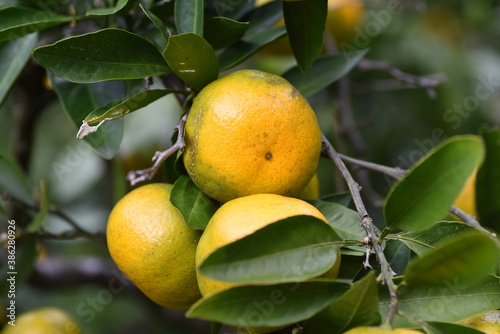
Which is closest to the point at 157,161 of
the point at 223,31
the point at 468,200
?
the point at 223,31

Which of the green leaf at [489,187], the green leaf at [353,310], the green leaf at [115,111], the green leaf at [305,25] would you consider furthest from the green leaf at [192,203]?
the green leaf at [489,187]

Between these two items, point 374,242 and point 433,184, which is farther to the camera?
point 374,242

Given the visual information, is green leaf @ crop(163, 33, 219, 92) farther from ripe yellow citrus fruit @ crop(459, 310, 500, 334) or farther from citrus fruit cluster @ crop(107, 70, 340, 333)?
ripe yellow citrus fruit @ crop(459, 310, 500, 334)

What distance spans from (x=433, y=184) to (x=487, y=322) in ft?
1.01

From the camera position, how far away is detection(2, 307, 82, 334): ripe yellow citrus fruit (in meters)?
1.44

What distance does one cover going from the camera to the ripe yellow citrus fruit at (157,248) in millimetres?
967

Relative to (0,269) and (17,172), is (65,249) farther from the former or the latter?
(17,172)

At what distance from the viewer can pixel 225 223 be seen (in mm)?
839

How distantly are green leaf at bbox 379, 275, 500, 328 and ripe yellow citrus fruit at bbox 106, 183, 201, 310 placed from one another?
13.2 inches

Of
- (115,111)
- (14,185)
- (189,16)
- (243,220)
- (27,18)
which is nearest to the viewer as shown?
(243,220)

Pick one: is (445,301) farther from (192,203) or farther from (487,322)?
(192,203)

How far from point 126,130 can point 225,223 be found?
140 cm

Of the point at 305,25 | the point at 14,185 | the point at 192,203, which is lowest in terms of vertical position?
the point at 14,185

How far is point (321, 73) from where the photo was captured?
1329 mm
